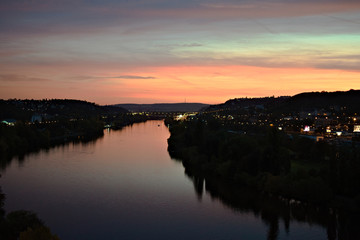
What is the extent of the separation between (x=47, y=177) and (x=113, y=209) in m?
8.91

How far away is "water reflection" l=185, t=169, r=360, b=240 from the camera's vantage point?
17.7 m

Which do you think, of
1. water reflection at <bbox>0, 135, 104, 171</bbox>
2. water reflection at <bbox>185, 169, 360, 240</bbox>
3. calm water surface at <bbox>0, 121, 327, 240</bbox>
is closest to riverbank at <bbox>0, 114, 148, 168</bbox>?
water reflection at <bbox>0, 135, 104, 171</bbox>

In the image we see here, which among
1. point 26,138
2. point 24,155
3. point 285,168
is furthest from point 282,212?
point 26,138

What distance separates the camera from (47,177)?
27344 mm

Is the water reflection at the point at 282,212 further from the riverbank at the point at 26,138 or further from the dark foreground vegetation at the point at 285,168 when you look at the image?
the riverbank at the point at 26,138

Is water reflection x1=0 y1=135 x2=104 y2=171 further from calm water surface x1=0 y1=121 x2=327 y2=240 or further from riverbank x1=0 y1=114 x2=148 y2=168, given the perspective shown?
calm water surface x1=0 y1=121 x2=327 y2=240

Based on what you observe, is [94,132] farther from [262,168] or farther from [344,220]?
[344,220]

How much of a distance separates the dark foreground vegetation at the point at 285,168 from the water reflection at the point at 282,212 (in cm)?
65

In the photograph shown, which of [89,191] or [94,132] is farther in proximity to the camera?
[94,132]

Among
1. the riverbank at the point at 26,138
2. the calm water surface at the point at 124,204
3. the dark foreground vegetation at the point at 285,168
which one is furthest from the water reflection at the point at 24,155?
the dark foreground vegetation at the point at 285,168

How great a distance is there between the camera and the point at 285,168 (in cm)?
2428

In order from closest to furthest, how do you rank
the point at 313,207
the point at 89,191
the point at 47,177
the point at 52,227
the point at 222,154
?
1. the point at 52,227
2. the point at 313,207
3. the point at 89,191
4. the point at 47,177
5. the point at 222,154

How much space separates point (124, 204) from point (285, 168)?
32.4 ft

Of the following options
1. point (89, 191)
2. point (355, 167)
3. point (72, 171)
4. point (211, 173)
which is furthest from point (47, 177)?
point (355, 167)
